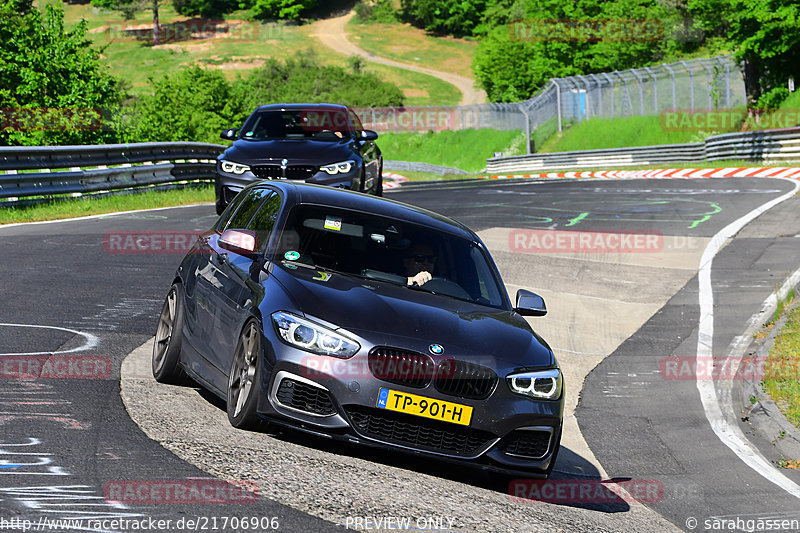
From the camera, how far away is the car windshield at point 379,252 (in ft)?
24.4

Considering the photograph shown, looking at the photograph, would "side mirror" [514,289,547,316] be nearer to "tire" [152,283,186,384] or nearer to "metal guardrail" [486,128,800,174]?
"tire" [152,283,186,384]

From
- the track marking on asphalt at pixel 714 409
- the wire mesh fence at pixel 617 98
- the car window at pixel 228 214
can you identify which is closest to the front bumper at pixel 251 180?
the track marking on asphalt at pixel 714 409

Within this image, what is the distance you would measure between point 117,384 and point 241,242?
1.44 m

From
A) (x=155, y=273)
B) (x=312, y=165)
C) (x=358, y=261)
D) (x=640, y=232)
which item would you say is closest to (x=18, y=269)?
(x=155, y=273)

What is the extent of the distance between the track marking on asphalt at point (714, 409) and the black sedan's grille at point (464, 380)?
255cm

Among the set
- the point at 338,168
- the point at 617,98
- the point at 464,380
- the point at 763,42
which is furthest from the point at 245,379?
the point at 617,98

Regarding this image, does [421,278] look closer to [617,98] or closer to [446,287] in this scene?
[446,287]

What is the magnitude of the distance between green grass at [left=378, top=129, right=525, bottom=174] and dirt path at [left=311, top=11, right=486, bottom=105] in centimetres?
2561

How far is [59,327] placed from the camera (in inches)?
374

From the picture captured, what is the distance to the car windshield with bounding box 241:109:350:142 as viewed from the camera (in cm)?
1714

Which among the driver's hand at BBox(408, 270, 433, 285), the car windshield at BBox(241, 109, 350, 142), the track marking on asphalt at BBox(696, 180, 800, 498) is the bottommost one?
the track marking on asphalt at BBox(696, 180, 800, 498)

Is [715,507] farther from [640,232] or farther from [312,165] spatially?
[640,232]

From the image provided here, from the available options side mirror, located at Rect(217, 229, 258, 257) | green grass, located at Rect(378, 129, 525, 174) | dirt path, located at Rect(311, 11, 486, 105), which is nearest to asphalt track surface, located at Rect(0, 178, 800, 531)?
side mirror, located at Rect(217, 229, 258, 257)

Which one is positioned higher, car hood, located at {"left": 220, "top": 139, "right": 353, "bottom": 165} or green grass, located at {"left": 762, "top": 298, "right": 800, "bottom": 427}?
car hood, located at {"left": 220, "top": 139, "right": 353, "bottom": 165}
